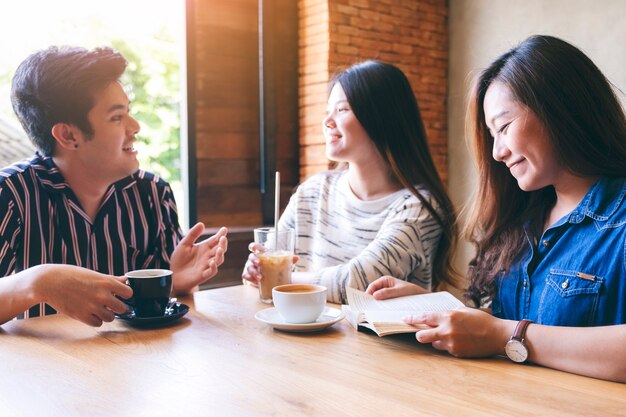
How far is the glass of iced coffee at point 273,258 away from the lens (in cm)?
149

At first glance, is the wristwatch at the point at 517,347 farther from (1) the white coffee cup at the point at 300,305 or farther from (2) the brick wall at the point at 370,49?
(2) the brick wall at the point at 370,49

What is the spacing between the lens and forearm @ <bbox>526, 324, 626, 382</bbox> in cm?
93

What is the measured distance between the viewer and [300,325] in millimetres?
1198

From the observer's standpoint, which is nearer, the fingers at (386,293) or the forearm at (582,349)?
the forearm at (582,349)

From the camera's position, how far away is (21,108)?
179cm

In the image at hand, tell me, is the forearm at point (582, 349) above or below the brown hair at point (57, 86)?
below

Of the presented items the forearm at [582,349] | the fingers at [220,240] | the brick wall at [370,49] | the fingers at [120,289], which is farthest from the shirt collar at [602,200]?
the brick wall at [370,49]

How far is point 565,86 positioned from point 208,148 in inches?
94.4

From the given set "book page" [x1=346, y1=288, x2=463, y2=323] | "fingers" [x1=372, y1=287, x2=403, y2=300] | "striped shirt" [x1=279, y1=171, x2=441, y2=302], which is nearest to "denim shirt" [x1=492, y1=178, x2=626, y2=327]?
"book page" [x1=346, y1=288, x2=463, y2=323]

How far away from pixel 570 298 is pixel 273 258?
0.69 m

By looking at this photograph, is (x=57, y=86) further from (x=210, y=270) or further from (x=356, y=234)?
(x=356, y=234)

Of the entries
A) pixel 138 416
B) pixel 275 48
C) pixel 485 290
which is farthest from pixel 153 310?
pixel 275 48

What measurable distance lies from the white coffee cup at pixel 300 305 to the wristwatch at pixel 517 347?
1.25 feet

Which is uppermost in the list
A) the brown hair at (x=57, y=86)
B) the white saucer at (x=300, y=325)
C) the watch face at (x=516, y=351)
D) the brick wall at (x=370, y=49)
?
the brick wall at (x=370, y=49)
